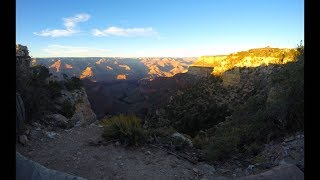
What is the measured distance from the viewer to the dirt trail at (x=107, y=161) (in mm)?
6109

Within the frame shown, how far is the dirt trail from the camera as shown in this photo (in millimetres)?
6109

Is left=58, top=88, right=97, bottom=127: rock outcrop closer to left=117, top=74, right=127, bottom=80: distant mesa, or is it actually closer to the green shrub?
the green shrub

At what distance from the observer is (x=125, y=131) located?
302 inches

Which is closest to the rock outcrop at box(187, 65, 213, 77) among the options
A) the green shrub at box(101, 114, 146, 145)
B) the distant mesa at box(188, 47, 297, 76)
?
the distant mesa at box(188, 47, 297, 76)

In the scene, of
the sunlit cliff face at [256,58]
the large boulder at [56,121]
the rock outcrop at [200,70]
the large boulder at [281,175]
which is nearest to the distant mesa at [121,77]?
the rock outcrop at [200,70]

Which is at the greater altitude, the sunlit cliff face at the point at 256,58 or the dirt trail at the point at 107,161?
the sunlit cliff face at the point at 256,58

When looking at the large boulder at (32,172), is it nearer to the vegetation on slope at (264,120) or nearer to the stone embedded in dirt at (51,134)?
the vegetation on slope at (264,120)

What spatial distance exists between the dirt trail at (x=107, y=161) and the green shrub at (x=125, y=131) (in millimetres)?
224

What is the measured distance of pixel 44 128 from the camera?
8.64 metres

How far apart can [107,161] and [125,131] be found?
A: 1.21m

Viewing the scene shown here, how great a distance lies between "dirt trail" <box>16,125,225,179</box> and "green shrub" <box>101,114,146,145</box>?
224mm

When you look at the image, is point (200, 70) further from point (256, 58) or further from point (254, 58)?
point (256, 58)
